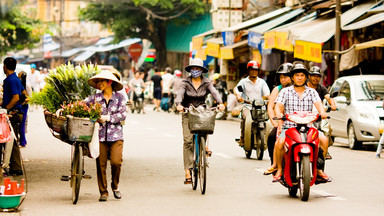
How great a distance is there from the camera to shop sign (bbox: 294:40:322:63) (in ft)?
77.8

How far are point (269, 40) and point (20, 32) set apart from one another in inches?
928

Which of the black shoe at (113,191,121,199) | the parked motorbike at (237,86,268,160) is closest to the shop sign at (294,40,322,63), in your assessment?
Answer: the parked motorbike at (237,86,268,160)

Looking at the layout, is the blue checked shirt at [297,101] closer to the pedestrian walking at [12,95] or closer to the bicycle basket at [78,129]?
the bicycle basket at [78,129]

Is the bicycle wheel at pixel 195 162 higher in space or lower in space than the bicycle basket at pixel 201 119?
lower

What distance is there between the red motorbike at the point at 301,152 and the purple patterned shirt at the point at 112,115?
1.91 meters

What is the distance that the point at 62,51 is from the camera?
74.2 m

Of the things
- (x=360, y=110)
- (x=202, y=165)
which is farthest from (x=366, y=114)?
(x=202, y=165)

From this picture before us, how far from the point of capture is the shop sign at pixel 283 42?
25891 mm

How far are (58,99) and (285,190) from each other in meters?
3.22

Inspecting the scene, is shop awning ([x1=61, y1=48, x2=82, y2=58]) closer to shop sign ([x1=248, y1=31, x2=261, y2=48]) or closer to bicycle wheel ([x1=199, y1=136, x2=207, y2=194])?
shop sign ([x1=248, y1=31, x2=261, y2=48])

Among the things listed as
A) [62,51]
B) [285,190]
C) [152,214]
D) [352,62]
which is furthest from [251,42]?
[62,51]

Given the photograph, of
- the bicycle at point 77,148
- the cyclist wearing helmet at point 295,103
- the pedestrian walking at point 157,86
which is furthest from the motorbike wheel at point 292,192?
the pedestrian walking at point 157,86

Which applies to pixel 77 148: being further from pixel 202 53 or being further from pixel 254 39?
pixel 202 53

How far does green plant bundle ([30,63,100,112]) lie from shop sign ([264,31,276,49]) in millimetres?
15804
